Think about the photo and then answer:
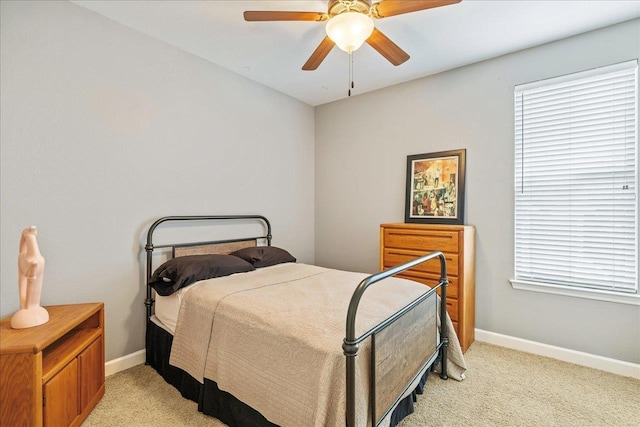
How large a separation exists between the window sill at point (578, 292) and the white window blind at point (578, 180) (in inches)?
1.8

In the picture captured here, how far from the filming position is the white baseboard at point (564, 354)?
2.33 meters

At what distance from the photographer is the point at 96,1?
2.13 metres

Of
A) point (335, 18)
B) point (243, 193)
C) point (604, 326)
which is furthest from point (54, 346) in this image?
point (604, 326)

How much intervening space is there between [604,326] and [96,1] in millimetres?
4454

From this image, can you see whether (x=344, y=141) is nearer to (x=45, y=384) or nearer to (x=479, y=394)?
(x=479, y=394)

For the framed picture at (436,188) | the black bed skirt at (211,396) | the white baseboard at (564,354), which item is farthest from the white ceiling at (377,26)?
the white baseboard at (564,354)

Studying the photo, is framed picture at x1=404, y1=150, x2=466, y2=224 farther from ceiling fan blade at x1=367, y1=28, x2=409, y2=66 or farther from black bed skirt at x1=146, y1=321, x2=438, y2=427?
black bed skirt at x1=146, y1=321, x2=438, y2=427

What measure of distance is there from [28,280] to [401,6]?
8.27ft

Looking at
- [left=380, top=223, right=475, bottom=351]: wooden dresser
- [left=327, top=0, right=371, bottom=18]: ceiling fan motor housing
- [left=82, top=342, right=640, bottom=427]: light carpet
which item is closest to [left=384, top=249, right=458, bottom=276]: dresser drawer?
[left=380, top=223, right=475, bottom=351]: wooden dresser

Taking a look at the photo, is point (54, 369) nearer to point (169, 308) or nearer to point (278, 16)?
point (169, 308)

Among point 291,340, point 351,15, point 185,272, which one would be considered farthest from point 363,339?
point 351,15

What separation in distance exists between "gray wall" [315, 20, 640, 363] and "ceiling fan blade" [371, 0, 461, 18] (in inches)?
63.1

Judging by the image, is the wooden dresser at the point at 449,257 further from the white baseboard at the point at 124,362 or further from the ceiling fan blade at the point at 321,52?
the white baseboard at the point at 124,362

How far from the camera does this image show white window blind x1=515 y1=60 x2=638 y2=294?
7.66 ft
